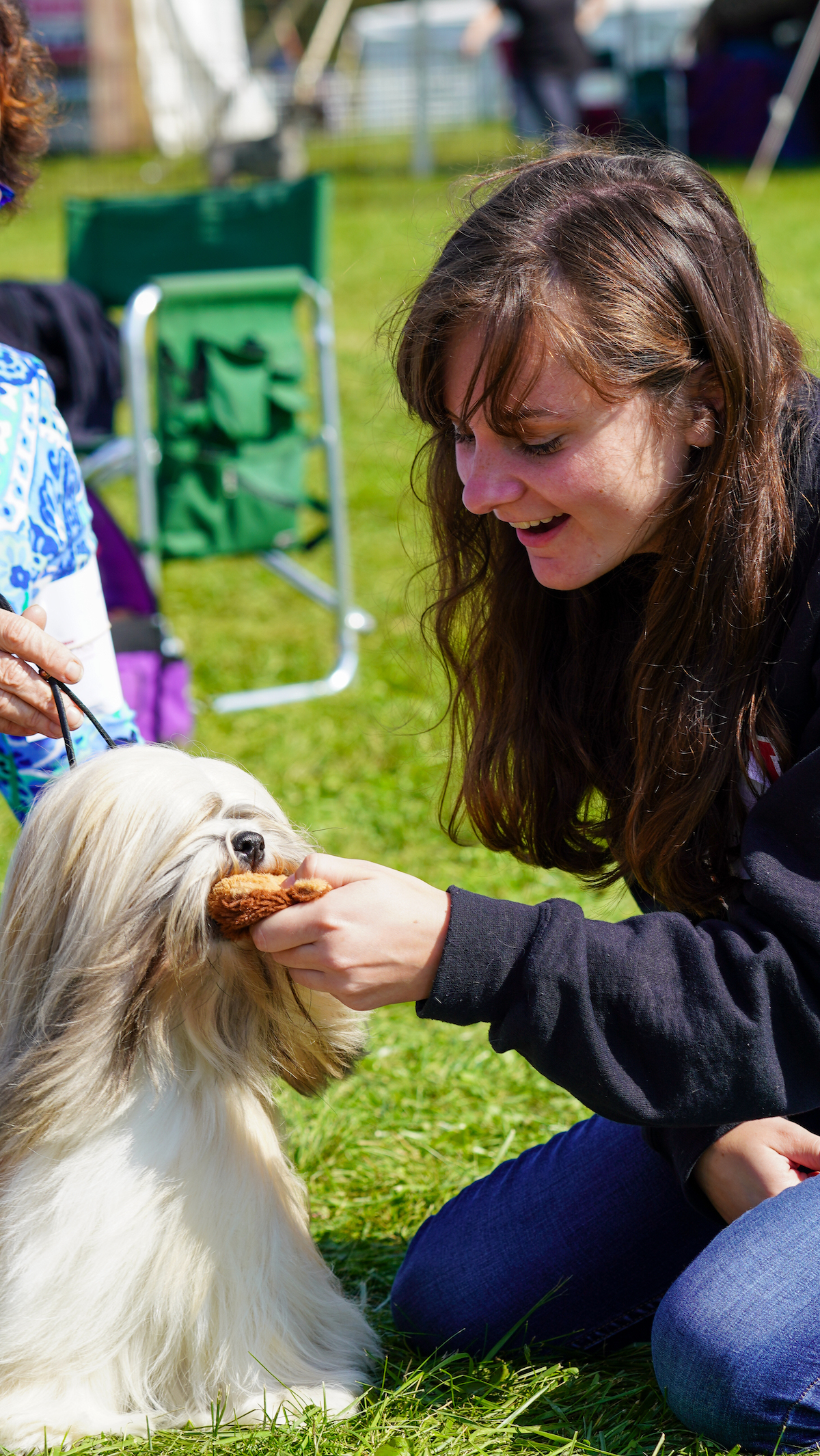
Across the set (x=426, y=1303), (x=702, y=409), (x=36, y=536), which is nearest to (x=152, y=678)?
(x=36, y=536)

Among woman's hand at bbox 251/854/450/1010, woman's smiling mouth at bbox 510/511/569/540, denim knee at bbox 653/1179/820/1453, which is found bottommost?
denim knee at bbox 653/1179/820/1453

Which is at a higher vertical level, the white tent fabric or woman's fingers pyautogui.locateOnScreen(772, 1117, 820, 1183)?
the white tent fabric

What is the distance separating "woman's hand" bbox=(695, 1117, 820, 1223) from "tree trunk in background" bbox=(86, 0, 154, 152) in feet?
61.2

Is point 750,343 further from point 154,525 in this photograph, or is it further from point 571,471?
point 154,525

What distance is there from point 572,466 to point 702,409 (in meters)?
0.18

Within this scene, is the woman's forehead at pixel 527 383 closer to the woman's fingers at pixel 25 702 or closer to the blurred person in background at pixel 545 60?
the woman's fingers at pixel 25 702

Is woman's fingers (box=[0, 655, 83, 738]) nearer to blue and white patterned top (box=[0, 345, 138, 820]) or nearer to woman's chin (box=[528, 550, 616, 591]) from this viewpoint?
blue and white patterned top (box=[0, 345, 138, 820])

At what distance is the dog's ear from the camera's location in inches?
71.4

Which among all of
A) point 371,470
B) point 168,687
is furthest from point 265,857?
point 371,470

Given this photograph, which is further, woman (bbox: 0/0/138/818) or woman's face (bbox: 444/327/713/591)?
woman (bbox: 0/0/138/818)

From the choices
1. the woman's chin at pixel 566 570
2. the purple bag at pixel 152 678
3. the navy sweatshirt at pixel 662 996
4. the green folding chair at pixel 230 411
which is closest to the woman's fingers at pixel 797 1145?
the navy sweatshirt at pixel 662 996

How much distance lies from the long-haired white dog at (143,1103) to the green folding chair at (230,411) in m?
2.67

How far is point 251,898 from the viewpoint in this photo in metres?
1.63

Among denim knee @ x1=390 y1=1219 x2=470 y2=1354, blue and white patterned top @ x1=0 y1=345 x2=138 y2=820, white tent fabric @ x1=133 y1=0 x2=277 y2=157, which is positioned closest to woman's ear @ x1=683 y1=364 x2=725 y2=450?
blue and white patterned top @ x1=0 y1=345 x2=138 y2=820
